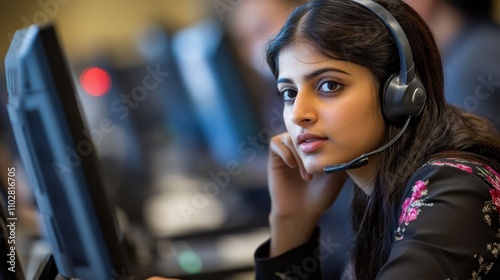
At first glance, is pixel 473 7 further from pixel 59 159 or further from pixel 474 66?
pixel 59 159

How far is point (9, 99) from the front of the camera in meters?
0.83

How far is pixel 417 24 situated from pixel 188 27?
173cm

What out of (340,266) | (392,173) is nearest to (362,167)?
(392,173)

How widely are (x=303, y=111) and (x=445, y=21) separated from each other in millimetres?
1045

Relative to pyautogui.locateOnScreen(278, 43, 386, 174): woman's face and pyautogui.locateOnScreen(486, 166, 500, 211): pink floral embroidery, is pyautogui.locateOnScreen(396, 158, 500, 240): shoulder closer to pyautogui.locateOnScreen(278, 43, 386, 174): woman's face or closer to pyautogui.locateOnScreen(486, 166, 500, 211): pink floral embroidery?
pyautogui.locateOnScreen(486, 166, 500, 211): pink floral embroidery

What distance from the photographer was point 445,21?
181cm

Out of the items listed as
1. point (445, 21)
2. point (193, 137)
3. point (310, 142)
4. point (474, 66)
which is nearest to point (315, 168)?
point (310, 142)

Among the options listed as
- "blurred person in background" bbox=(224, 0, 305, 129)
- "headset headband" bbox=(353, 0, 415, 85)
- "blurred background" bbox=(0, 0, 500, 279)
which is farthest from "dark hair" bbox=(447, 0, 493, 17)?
"headset headband" bbox=(353, 0, 415, 85)

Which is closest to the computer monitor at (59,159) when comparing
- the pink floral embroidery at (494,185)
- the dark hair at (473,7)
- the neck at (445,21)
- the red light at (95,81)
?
the pink floral embroidery at (494,185)

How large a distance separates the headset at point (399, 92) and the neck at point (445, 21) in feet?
2.74

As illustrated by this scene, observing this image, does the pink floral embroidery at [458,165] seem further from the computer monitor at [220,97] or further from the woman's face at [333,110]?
the computer monitor at [220,97]

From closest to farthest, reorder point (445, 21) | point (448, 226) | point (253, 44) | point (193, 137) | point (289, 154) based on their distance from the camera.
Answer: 1. point (448, 226)
2. point (289, 154)
3. point (445, 21)
4. point (253, 44)
5. point (193, 137)

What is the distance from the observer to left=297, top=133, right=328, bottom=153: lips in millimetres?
934

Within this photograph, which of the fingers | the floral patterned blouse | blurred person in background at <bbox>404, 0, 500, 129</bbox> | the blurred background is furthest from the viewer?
the blurred background
